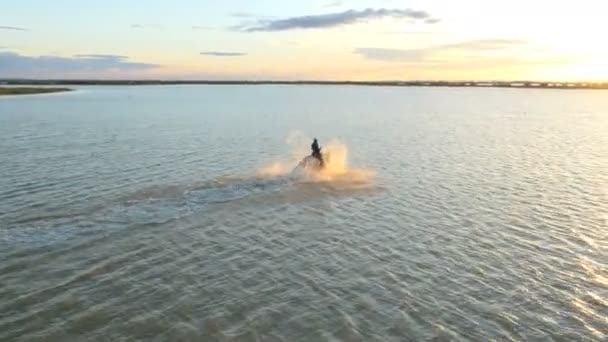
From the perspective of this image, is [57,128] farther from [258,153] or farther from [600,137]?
[600,137]

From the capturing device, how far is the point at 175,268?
1831cm

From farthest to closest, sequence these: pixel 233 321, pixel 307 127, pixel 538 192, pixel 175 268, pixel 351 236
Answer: pixel 307 127
pixel 538 192
pixel 351 236
pixel 175 268
pixel 233 321

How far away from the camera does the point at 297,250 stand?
20484mm

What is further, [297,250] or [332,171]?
[332,171]

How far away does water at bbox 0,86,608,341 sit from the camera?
14656 mm

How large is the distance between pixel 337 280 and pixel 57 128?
5290 cm

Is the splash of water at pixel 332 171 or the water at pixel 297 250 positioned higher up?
the water at pixel 297 250

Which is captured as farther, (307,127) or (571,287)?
(307,127)

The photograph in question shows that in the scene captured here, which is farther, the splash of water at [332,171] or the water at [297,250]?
the splash of water at [332,171]

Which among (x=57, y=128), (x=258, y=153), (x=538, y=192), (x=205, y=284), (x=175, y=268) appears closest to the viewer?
(x=205, y=284)

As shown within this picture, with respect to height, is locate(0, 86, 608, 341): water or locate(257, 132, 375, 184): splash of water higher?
locate(0, 86, 608, 341): water

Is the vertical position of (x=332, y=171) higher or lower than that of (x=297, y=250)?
lower

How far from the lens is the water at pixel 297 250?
14656mm

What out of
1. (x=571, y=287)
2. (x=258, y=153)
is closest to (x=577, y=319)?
(x=571, y=287)
